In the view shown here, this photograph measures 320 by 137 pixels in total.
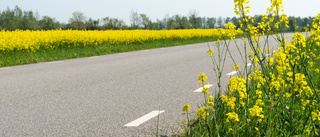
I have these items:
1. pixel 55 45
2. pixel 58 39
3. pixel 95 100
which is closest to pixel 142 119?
pixel 95 100

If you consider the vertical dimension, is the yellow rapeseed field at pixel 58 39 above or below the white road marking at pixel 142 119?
above

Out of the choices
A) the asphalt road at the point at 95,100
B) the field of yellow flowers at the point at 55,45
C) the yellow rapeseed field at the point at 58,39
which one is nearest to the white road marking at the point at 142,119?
the asphalt road at the point at 95,100

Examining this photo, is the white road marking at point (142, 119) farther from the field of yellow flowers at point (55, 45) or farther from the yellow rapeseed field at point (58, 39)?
the field of yellow flowers at point (55, 45)

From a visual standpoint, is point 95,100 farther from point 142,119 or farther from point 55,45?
point 55,45

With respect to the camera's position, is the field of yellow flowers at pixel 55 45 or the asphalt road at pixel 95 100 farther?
the field of yellow flowers at pixel 55 45

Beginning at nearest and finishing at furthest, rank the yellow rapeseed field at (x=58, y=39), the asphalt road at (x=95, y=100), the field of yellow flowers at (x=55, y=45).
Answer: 1. the asphalt road at (x=95, y=100)
2. the field of yellow flowers at (x=55, y=45)
3. the yellow rapeseed field at (x=58, y=39)

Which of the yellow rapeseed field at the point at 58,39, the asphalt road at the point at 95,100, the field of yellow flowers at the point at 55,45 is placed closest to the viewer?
the asphalt road at the point at 95,100

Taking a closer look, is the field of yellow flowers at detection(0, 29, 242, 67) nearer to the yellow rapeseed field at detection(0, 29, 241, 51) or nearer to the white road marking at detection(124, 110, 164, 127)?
the yellow rapeseed field at detection(0, 29, 241, 51)

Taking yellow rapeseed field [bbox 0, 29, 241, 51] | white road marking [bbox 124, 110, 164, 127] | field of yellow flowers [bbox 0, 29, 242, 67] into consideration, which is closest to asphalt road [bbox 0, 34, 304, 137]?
white road marking [bbox 124, 110, 164, 127]

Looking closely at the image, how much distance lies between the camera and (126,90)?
226 inches

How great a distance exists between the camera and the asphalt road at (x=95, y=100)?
145 inches

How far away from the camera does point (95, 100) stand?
5000mm

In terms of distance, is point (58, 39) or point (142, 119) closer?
point (142, 119)

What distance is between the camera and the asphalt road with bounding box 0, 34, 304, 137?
3.68m
